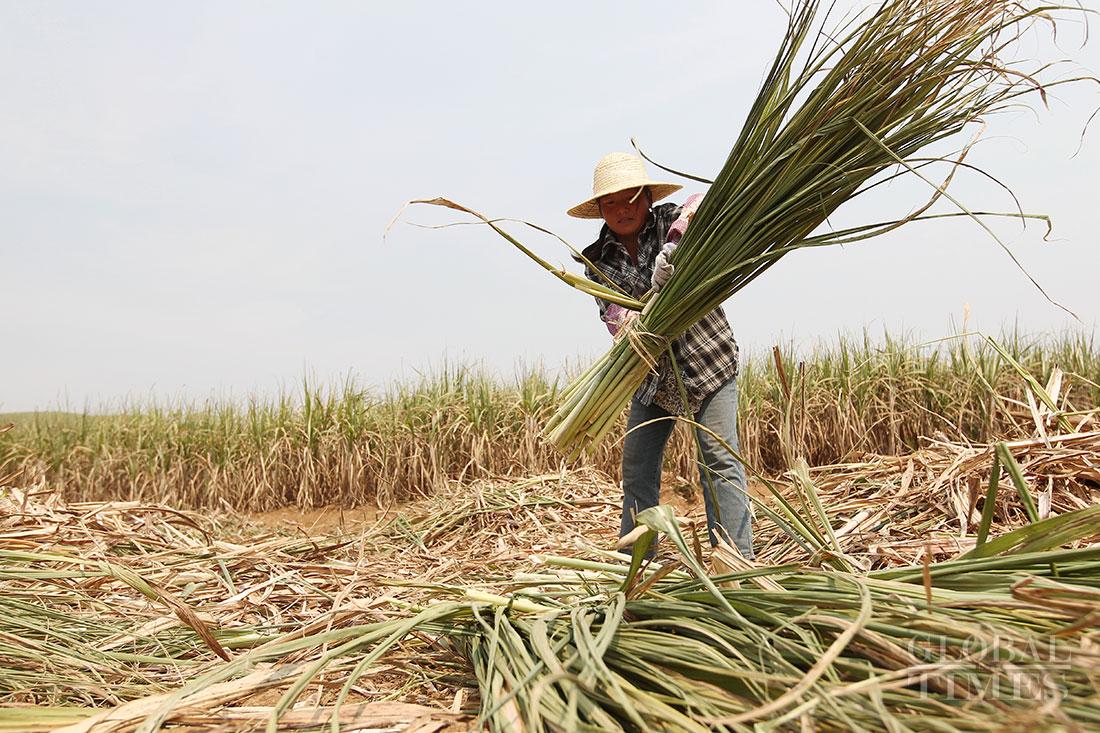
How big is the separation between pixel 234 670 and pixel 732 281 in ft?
5.45

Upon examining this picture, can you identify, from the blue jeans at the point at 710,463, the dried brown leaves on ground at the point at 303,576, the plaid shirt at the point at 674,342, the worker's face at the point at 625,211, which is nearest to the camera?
the dried brown leaves on ground at the point at 303,576

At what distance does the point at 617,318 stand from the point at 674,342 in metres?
0.24

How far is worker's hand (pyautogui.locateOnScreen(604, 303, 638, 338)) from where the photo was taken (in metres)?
2.45

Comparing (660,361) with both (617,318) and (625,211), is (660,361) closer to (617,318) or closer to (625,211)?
(617,318)

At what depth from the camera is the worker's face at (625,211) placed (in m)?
2.86

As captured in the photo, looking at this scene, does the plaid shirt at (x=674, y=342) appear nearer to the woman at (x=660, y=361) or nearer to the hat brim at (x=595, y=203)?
the woman at (x=660, y=361)

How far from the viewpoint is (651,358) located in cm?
232

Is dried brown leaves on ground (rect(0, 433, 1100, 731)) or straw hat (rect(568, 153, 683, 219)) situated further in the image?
straw hat (rect(568, 153, 683, 219))

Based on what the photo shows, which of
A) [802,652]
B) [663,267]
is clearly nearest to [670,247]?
[663,267]

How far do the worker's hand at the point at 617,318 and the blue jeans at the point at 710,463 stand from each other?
1.14 ft

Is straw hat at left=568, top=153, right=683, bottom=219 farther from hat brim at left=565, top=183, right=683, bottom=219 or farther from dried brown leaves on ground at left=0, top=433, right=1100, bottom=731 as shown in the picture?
dried brown leaves on ground at left=0, top=433, right=1100, bottom=731

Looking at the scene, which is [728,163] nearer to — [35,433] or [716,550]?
[716,550]

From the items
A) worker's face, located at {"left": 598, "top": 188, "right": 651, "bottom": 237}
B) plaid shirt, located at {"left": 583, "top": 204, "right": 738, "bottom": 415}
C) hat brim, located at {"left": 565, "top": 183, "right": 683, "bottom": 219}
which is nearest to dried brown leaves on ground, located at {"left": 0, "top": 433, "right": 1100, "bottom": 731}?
plaid shirt, located at {"left": 583, "top": 204, "right": 738, "bottom": 415}

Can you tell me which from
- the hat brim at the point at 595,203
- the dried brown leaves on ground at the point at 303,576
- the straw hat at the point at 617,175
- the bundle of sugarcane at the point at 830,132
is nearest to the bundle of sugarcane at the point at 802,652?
the dried brown leaves on ground at the point at 303,576
